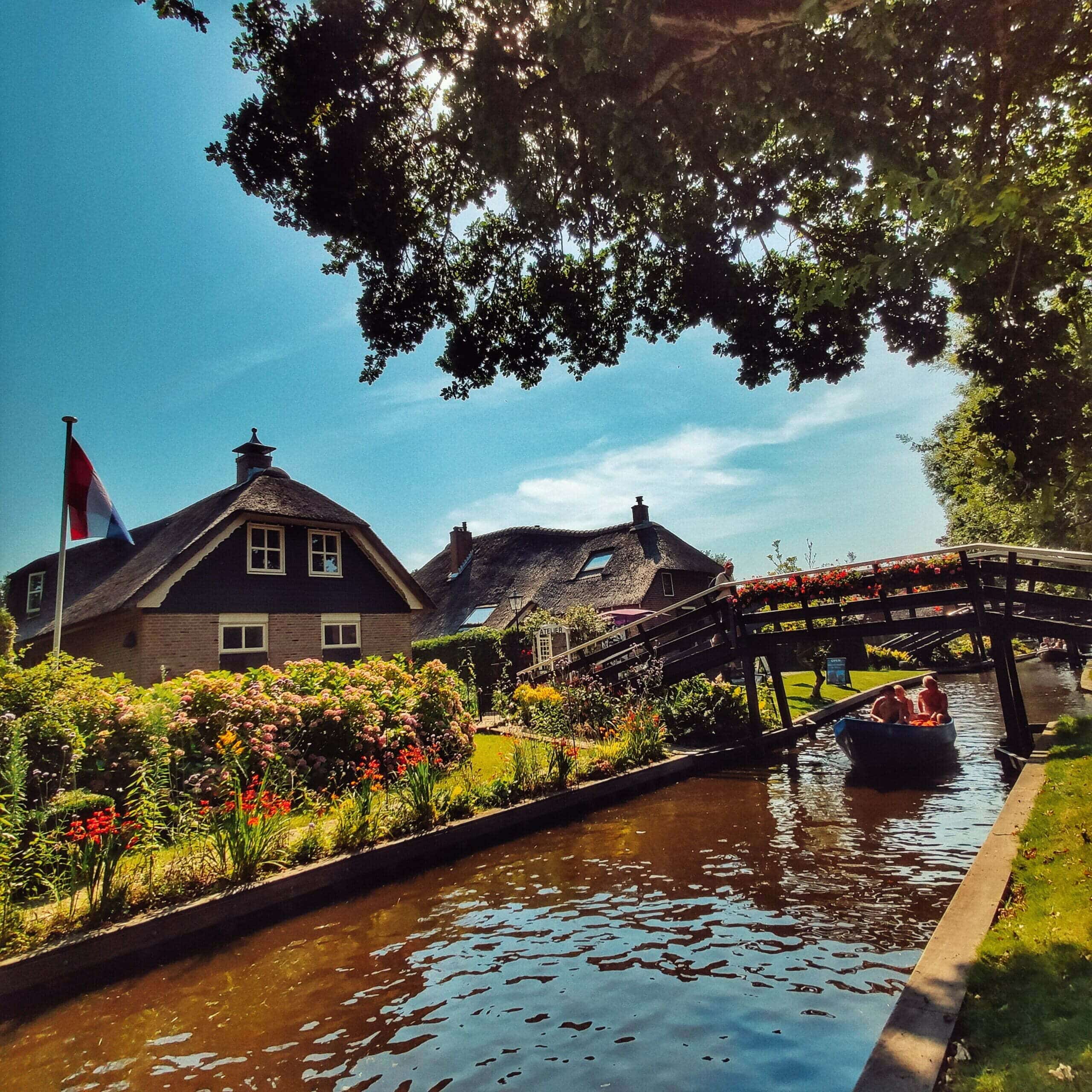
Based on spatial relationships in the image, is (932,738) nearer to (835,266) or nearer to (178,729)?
(835,266)

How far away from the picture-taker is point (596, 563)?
37219 mm

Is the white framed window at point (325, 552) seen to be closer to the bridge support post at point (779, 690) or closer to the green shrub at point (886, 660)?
the bridge support post at point (779, 690)

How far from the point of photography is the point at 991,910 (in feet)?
16.8

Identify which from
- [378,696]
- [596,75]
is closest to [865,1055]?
[596,75]

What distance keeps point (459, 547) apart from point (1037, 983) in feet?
122

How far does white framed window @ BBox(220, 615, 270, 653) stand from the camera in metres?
20.2

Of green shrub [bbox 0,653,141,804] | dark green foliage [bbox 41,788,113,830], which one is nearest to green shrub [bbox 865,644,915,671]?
green shrub [bbox 0,653,141,804]

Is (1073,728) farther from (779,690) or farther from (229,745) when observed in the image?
(229,745)

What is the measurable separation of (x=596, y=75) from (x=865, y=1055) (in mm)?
7305

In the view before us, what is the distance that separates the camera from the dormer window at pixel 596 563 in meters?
36.4

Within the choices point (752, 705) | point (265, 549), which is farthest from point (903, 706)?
point (265, 549)

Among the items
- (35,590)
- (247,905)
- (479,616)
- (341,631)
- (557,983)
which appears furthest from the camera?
(479,616)

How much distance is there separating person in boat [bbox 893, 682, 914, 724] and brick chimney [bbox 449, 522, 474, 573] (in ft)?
94.0

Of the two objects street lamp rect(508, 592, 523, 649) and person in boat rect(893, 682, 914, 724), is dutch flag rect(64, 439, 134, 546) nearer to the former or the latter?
person in boat rect(893, 682, 914, 724)
